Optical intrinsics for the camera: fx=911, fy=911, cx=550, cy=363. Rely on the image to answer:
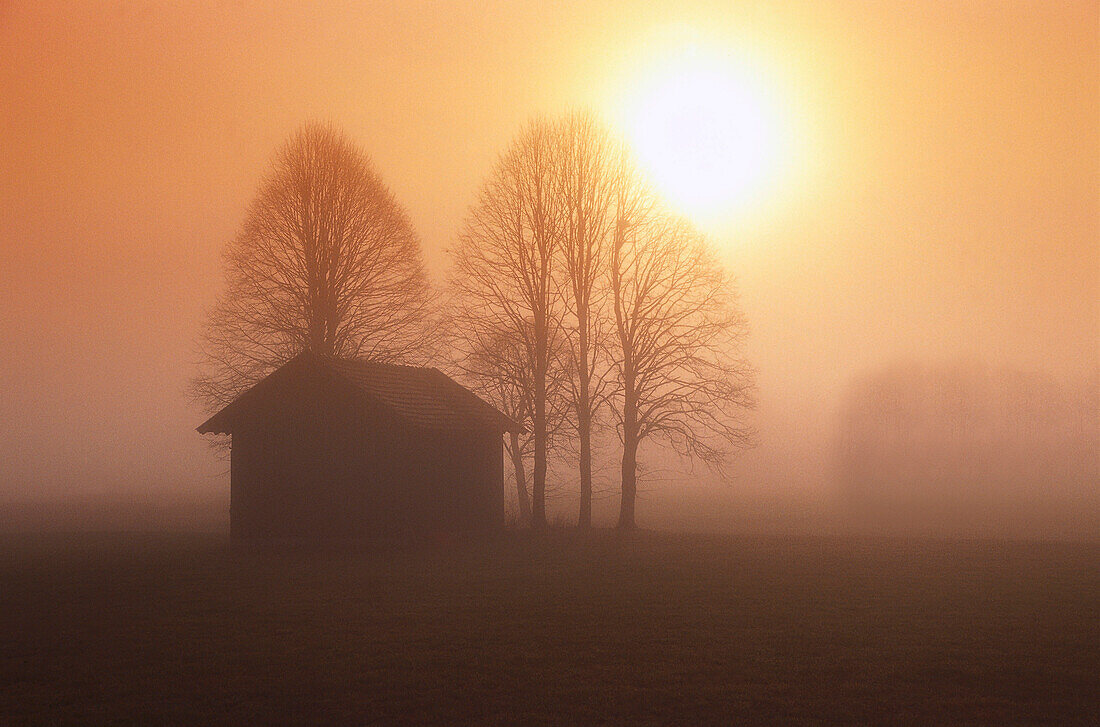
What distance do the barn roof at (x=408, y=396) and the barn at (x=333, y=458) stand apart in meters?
0.05

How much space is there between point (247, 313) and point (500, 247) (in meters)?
10.7

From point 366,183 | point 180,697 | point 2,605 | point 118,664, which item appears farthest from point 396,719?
point 366,183

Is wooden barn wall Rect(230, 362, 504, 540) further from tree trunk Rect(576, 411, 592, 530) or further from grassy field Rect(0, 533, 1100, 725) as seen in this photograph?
tree trunk Rect(576, 411, 592, 530)

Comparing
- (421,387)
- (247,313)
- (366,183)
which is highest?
(366,183)

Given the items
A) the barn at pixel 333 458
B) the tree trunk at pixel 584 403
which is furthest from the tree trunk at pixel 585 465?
the barn at pixel 333 458

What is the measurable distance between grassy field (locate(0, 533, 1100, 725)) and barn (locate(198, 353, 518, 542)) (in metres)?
3.08

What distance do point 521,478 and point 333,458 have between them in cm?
1510

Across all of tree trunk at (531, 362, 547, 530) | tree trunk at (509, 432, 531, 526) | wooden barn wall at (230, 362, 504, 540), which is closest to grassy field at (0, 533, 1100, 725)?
wooden barn wall at (230, 362, 504, 540)

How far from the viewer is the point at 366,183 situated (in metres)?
36.8

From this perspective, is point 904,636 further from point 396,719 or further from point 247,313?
point 247,313

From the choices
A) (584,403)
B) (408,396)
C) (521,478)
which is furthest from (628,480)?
(521,478)

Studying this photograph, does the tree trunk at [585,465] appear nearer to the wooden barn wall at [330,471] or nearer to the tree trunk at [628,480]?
the tree trunk at [628,480]

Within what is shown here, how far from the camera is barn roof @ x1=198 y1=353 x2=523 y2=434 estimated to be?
29.3 metres

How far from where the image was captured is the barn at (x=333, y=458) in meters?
29.0
